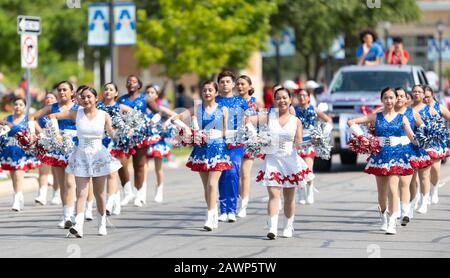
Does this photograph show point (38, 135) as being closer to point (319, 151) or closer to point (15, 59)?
point (319, 151)

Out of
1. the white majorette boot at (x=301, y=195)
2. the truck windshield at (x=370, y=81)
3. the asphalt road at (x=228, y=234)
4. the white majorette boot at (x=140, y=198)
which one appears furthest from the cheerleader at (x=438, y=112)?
the truck windshield at (x=370, y=81)

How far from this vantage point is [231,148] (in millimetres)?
16062

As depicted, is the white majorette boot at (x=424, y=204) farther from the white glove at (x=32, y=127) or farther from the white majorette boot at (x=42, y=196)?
the white majorette boot at (x=42, y=196)

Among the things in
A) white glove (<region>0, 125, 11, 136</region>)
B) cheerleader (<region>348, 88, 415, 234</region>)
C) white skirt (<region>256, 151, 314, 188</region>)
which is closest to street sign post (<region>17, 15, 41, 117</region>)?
white glove (<region>0, 125, 11, 136</region>)

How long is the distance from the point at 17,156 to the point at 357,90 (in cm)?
914

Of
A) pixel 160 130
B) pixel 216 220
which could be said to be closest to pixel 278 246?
pixel 216 220

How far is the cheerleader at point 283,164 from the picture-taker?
46.4 ft

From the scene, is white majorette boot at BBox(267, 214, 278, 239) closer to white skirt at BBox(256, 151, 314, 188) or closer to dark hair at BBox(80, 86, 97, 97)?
white skirt at BBox(256, 151, 314, 188)

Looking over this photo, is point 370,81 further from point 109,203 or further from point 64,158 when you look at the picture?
point 64,158

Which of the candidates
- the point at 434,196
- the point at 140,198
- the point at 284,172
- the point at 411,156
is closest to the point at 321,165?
the point at 434,196

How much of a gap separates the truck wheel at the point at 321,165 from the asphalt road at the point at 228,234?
220 inches

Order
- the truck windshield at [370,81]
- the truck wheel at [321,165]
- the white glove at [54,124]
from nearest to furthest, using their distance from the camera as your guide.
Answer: the white glove at [54,124], the truck windshield at [370,81], the truck wheel at [321,165]

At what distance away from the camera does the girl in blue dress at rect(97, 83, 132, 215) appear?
16844 millimetres

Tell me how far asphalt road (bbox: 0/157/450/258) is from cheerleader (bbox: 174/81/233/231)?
533mm
